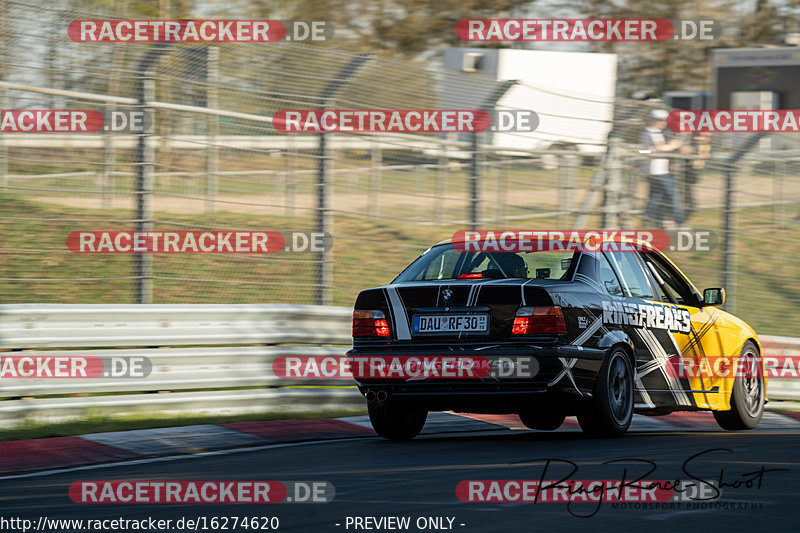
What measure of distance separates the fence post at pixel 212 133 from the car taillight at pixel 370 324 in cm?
314

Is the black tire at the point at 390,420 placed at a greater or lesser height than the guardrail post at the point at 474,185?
lesser

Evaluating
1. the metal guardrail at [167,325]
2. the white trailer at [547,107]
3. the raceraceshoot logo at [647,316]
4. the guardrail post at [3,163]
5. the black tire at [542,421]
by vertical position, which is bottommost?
the black tire at [542,421]

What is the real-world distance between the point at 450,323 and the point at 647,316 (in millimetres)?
1728

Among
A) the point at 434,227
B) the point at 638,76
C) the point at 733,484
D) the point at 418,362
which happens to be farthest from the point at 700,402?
the point at 638,76

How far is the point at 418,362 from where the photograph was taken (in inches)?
343

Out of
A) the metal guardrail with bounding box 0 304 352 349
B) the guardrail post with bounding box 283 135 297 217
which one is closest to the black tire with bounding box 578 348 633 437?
the metal guardrail with bounding box 0 304 352 349

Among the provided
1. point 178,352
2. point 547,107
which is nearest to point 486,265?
point 178,352

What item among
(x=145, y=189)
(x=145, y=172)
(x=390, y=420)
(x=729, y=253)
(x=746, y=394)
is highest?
(x=145, y=172)

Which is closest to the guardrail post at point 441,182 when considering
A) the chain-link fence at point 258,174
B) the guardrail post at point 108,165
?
the chain-link fence at point 258,174

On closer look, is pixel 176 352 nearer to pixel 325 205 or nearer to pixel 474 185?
pixel 325 205

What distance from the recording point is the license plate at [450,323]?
8.59 m

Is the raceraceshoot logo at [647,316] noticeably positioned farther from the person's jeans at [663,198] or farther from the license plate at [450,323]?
the person's jeans at [663,198]

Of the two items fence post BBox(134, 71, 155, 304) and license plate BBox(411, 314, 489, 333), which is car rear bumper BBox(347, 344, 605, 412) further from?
fence post BBox(134, 71, 155, 304)

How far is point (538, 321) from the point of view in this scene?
334 inches
